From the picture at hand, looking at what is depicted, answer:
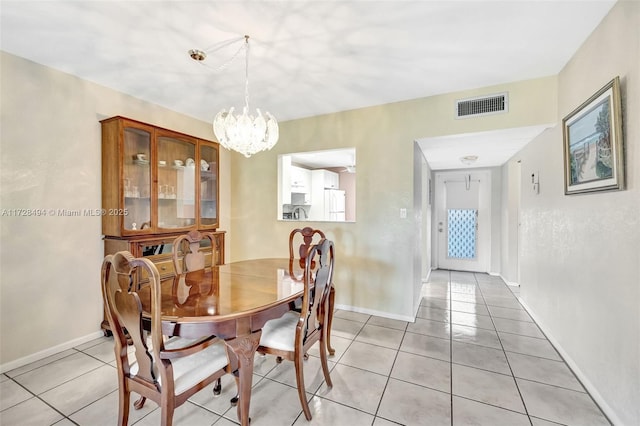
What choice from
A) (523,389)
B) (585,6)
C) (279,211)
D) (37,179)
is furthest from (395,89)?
(37,179)

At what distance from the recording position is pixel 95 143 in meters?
2.65

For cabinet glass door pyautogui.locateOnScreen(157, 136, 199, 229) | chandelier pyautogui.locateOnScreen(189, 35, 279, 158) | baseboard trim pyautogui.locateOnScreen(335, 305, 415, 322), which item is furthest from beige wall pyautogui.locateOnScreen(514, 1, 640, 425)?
cabinet glass door pyautogui.locateOnScreen(157, 136, 199, 229)

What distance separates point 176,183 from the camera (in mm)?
3264

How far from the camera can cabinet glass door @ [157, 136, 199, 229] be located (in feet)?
9.98

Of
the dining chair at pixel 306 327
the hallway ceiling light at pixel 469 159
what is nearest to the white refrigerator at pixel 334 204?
the hallway ceiling light at pixel 469 159

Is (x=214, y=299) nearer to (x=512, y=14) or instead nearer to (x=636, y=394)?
(x=636, y=394)

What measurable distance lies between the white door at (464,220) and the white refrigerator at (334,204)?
7.18ft

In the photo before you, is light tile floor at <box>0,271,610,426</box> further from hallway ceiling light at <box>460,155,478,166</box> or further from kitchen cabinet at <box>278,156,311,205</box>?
hallway ceiling light at <box>460,155,478,166</box>

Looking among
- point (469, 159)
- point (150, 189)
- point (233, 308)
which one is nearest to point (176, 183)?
point (150, 189)

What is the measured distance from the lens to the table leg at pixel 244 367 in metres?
1.42

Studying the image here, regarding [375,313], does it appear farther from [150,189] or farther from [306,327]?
[150,189]

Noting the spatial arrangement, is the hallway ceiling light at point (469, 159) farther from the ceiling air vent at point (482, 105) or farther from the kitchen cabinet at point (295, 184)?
the kitchen cabinet at point (295, 184)

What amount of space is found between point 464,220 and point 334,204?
276 cm

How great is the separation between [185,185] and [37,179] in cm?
129
